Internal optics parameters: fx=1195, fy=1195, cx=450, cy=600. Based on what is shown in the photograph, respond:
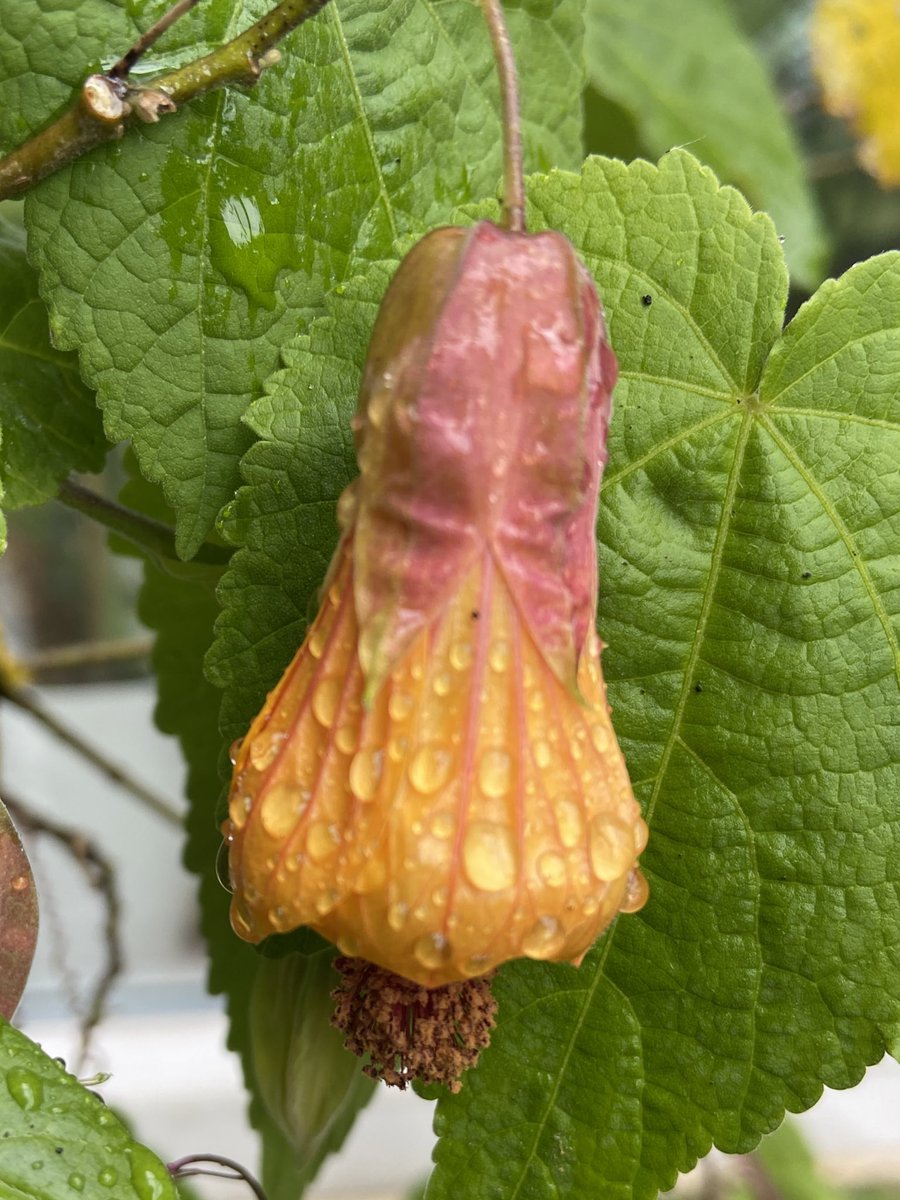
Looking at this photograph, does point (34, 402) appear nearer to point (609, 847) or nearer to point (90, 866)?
point (609, 847)

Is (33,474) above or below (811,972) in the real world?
above

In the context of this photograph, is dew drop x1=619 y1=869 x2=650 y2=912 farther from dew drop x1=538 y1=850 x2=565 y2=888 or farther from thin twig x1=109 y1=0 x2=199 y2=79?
thin twig x1=109 y1=0 x2=199 y2=79

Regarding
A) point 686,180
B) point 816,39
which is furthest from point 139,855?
point 686,180

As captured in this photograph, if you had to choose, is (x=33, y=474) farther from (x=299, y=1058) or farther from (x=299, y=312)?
(x=299, y=1058)

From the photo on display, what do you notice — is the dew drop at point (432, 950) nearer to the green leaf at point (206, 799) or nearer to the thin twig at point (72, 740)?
the green leaf at point (206, 799)

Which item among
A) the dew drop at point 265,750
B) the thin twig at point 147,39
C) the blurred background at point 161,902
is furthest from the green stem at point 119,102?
the blurred background at point 161,902
